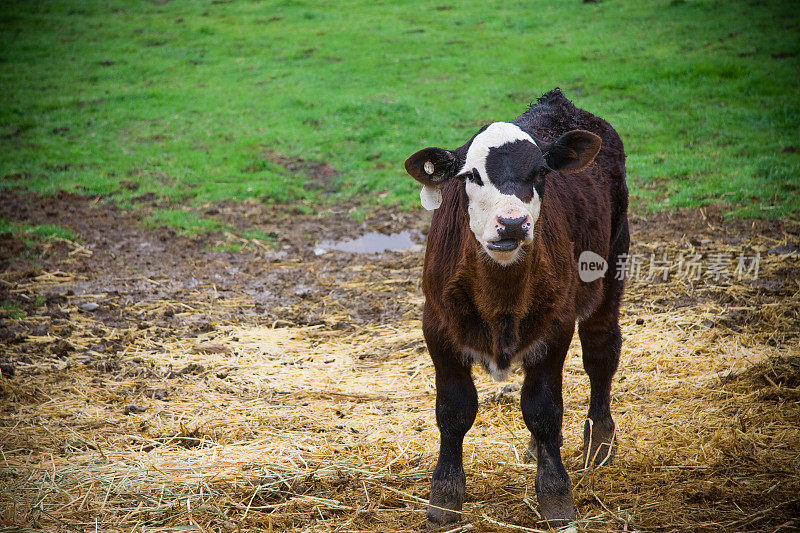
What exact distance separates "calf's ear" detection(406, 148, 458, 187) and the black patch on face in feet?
1.05

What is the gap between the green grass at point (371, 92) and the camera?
12.9 m

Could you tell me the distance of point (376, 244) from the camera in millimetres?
10930

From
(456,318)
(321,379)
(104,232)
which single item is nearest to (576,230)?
(456,318)

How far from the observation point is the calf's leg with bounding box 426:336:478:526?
436 centimetres

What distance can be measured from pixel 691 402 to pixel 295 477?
336 centimetres

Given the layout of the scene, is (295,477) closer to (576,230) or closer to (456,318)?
(456,318)

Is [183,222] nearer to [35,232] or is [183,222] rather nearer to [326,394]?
[35,232]

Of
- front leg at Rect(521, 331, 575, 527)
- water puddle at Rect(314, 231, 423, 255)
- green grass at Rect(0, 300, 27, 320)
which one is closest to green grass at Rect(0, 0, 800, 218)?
water puddle at Rect(314, 231, 423, 255)

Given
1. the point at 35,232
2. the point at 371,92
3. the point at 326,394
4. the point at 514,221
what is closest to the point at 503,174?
the point at 514,221

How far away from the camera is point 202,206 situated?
40.7 feet

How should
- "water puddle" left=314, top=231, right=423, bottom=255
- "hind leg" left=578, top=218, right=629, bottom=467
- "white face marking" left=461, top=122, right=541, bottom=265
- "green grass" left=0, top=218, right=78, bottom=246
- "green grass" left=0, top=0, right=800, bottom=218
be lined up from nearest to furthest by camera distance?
"white face marking" left=461, top=122, right=541, bottom=265 → "hind leg" left=578, top=218, right=629, bottom=467 → "green grass" left=0, top=218, right=78, bottom=246 → "water puddle" left=314, top=231, right=423, bottom=255 → "green grass" left=0, top=0, right=800, bottom=218

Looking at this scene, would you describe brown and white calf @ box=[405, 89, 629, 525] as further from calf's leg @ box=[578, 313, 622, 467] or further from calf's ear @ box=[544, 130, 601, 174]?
calf's leg @ box=[578, 313, 622, 467]

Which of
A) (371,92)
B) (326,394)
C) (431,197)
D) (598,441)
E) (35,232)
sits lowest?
(326,394)

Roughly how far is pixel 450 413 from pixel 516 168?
1556 mm
